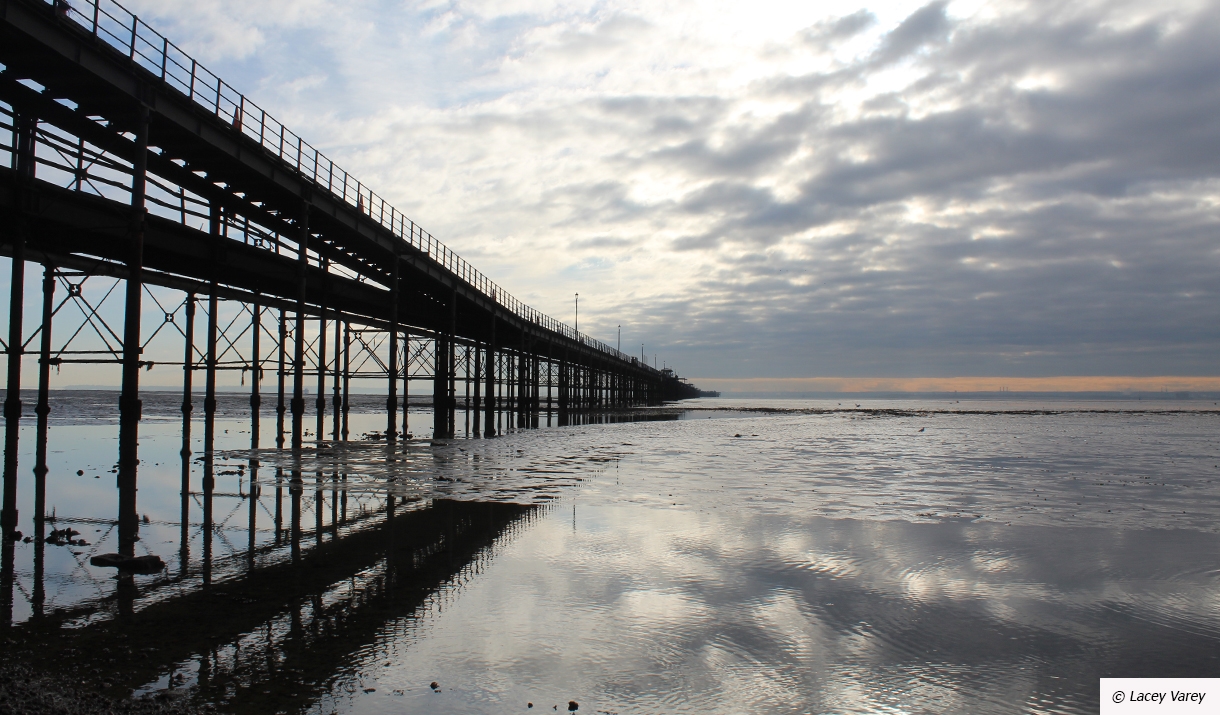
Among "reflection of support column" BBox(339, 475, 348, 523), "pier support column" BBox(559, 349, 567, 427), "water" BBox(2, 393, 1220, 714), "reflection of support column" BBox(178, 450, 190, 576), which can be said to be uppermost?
"pier support column" BBox(559, 349, 567, 427)

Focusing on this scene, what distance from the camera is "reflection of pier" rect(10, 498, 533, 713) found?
4668 millimetres

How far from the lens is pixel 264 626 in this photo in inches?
225

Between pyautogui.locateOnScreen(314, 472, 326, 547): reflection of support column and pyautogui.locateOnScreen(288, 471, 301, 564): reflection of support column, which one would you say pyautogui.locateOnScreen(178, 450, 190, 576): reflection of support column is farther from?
pyautogui.locateOnScreen(314, 472, 326, 547): reflection of support column

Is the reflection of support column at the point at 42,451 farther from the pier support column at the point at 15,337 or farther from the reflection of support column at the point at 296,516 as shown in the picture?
the reflection of support column at the point at 296,516

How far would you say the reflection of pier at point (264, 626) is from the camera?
4.67 metres

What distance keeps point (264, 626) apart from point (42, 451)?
17496 mm

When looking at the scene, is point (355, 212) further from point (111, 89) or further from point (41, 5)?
point (41, 5)

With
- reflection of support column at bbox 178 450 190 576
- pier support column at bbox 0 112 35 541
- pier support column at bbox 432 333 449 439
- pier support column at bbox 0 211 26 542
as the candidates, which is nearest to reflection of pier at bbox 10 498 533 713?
reflection of support column at bbox 178 450 190 576

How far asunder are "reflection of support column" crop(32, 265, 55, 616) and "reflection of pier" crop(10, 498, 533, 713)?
1060 mm

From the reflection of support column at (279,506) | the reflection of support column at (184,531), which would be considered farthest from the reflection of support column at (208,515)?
the reflection of support column at (279,506)

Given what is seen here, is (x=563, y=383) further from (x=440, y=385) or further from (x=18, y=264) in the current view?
(x=18, y=264)

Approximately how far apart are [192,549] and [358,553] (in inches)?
77.4

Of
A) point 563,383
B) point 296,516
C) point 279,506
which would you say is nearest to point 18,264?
point 279,506

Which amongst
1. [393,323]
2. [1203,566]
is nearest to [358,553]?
[1203,566]
